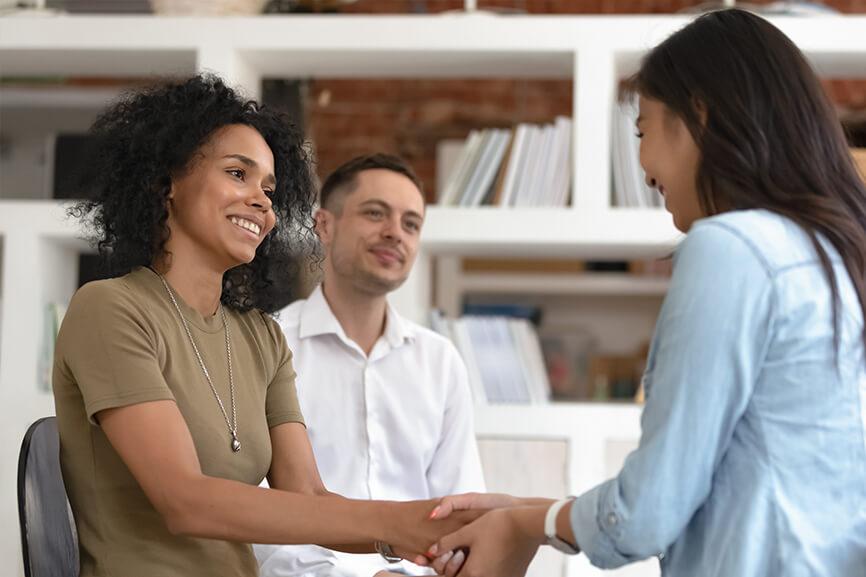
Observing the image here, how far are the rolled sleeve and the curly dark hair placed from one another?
81cm

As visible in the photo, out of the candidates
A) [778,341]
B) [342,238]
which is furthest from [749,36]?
[342,238]

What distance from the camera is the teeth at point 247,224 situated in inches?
71.9

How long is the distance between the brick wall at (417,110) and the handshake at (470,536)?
3.85 meters

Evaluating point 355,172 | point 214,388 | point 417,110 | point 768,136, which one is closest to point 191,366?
point 214,388

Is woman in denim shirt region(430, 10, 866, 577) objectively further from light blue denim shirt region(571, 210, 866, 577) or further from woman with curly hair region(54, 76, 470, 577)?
woman with curly hair region(54, 76, 470, 577)

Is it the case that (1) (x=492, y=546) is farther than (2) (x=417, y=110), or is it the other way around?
(2) (x=417, y=110)

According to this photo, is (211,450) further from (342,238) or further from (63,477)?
(342,238)

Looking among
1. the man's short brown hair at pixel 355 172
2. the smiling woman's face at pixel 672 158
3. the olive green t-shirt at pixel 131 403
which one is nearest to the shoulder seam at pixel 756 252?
the smiling woman's face at pixel 672 158

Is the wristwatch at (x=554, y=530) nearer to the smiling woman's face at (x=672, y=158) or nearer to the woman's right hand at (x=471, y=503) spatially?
the woman's right hand at (x=471, y=503)

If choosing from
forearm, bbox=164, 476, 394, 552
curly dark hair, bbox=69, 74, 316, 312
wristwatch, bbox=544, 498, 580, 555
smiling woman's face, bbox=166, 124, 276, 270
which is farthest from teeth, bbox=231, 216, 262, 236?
wristwatch, bbox=544, 498, 580, 555

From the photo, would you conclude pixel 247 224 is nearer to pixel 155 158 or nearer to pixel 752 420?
pixel 155 158

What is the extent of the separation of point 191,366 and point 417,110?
3994mm

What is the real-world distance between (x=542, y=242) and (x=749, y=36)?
1.69 m

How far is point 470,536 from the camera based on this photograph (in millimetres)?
1698
